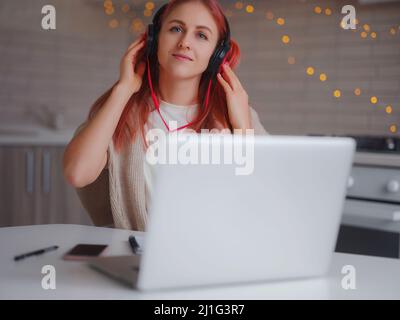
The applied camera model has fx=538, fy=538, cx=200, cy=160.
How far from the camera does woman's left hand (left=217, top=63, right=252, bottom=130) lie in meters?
1.62

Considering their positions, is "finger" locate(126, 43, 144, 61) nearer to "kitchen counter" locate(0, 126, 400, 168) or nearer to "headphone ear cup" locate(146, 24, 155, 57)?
"headphone ear cup" locate(146, 24, 155, 57)

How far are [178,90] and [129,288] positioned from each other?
992 mm

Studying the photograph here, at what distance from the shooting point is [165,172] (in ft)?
2.28

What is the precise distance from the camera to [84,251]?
998mm

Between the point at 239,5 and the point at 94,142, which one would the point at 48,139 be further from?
the point at 94,142

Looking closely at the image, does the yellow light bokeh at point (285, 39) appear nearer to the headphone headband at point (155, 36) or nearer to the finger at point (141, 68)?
the headphone headband at point (155, 36)

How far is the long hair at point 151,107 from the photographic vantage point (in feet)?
5.27

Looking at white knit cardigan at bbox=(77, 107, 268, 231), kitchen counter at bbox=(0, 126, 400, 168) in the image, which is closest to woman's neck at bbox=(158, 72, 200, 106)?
white knit cardigan at bbox=(77, 107, 268, 231)

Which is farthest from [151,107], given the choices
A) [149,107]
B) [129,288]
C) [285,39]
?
[285,39]

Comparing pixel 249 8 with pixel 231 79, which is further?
pixel 249 8

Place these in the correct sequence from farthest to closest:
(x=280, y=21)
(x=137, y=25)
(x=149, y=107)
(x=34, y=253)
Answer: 1. (x=137, y=25)
2. (x=280, y=21)
3. (x=149, y=107)
4. (x=34, y=253)
